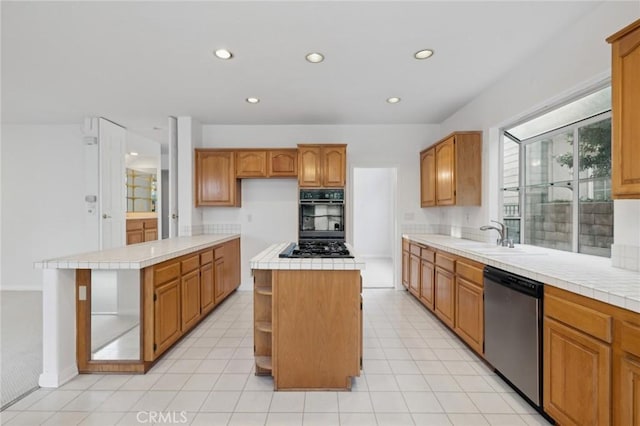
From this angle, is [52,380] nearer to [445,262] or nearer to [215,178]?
[215,178]

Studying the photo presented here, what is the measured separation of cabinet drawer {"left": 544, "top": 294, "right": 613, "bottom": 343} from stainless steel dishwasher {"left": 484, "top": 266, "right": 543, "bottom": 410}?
0.08 metres

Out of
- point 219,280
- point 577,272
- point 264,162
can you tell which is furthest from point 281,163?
point 577,272

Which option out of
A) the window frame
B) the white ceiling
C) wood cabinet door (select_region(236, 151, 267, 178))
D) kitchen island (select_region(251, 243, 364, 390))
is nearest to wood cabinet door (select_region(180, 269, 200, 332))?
kitchen island (select_region(251, 243, 364, 390))

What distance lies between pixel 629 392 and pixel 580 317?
12.9 inches

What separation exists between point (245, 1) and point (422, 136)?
136 inches

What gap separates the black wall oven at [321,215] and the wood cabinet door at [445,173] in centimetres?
132

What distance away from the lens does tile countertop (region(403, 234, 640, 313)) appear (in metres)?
1.34

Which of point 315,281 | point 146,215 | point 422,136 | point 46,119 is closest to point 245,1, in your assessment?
point 315,281

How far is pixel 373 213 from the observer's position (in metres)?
7.97

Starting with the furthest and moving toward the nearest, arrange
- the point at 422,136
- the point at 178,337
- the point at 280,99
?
1. the point at 422,136
2. the point at 280,99
3. the point at 178,337

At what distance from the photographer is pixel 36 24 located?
83.9 inches

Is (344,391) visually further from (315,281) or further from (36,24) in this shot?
(36,24)

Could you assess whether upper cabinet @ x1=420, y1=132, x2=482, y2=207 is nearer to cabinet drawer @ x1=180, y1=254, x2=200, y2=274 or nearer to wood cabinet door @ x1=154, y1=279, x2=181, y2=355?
cabinet drawer @ x1=180, y1=254, x2=200, y2=274

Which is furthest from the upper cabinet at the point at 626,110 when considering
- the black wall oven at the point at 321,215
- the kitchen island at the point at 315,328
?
the black wall oven at the point at 321,215
